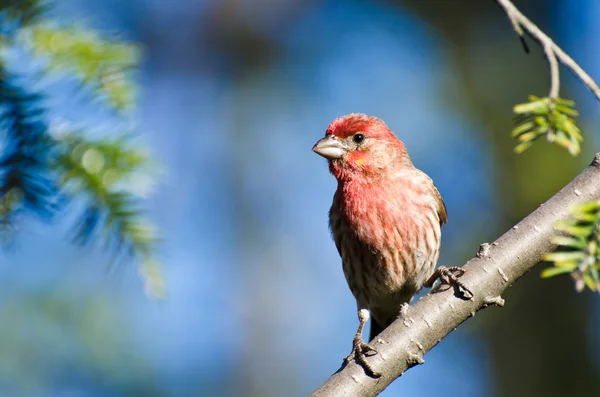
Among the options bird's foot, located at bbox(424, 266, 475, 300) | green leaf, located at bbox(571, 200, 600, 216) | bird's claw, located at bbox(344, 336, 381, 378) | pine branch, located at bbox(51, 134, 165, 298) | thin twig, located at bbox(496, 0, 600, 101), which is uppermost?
pine branch, located at bbox(51, 134, 165, 298)

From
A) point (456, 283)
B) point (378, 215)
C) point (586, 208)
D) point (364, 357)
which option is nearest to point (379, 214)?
point (378, 215)

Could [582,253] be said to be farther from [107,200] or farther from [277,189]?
[277,189]

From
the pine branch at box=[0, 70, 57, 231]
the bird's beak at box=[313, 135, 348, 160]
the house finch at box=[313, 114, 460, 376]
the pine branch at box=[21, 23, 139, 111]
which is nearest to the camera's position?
the pine branch at box=[0, 70, 57, 231]

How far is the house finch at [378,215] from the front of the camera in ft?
15.8

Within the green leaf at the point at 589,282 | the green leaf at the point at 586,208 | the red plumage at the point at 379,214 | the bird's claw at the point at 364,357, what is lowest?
the green leaf at the point at 589,282

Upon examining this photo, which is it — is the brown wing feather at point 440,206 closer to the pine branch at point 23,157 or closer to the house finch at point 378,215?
the house finch at point 378,215

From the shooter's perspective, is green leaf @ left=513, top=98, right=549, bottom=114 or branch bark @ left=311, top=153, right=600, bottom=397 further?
branch bark @ left=311, top=153, right=600, bottom=397

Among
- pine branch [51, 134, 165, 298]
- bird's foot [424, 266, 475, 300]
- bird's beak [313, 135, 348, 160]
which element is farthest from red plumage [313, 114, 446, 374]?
pine branch [51, 134, 165, 298]

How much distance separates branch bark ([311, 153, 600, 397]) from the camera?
300cm

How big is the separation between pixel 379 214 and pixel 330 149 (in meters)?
0.63

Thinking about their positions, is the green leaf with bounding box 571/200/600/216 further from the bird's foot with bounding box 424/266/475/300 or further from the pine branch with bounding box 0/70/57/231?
the pine branch with bounding box 0/70/57/231

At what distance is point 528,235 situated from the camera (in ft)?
10.1

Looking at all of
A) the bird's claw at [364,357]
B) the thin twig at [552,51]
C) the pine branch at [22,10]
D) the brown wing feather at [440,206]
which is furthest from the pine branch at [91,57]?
the brown wing feather at [440,206]

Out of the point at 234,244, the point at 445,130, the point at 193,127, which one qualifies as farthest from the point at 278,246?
the point at 445,130
